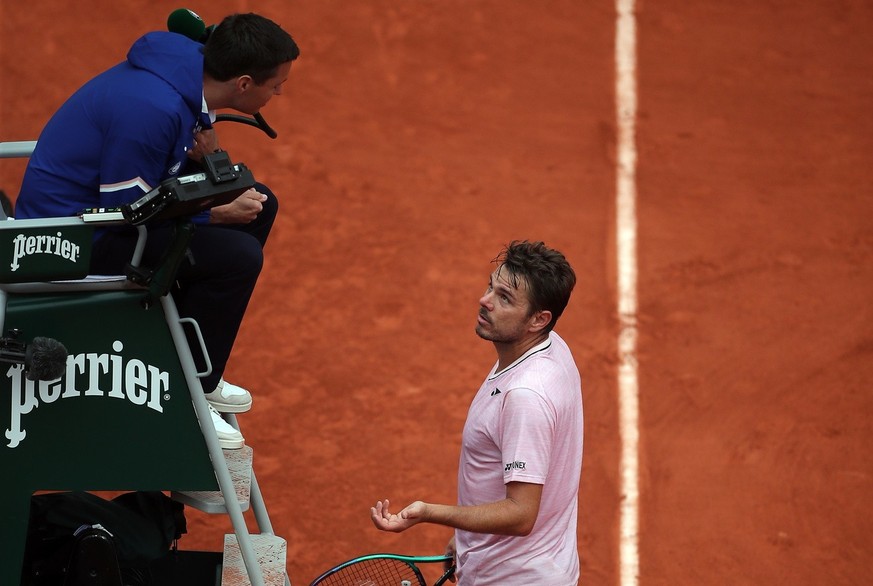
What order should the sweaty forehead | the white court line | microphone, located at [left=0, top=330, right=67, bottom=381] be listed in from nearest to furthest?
1. microphone, located at [left=0, top=330, right=67, bottom=381]
2. the sweaty forehead
3. the white court line

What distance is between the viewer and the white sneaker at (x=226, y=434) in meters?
4.84

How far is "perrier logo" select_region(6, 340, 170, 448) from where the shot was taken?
13.9ft

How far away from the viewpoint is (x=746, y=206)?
9703mm

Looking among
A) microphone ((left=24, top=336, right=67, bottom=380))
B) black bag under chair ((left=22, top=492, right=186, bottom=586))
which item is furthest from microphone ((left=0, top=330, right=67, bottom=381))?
black bag under chair ((left=22, top=492, right=186, bottom=586))

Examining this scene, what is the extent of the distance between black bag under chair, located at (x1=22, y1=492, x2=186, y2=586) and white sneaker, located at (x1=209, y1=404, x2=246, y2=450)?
328 millimetres

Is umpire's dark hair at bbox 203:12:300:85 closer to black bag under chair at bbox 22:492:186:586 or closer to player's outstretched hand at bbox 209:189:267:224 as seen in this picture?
player's outstretched hand at bbox 209:189:267:224

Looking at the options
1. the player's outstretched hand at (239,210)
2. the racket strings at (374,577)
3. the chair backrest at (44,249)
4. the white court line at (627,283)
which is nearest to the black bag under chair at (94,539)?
the racket strings at (374,577)

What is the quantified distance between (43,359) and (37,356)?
2cm

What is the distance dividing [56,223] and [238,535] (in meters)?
1.20

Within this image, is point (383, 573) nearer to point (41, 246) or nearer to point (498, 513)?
point (498, 513)

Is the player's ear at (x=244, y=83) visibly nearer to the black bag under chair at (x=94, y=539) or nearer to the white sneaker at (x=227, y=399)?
the white sneaker at (x=227, y=399)

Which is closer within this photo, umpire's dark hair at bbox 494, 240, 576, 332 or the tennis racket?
umpire's dark hair at bbox 494, 240, 576, 332

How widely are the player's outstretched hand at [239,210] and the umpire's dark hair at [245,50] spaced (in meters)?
0.42

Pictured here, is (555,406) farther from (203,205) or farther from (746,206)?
(746,206)
